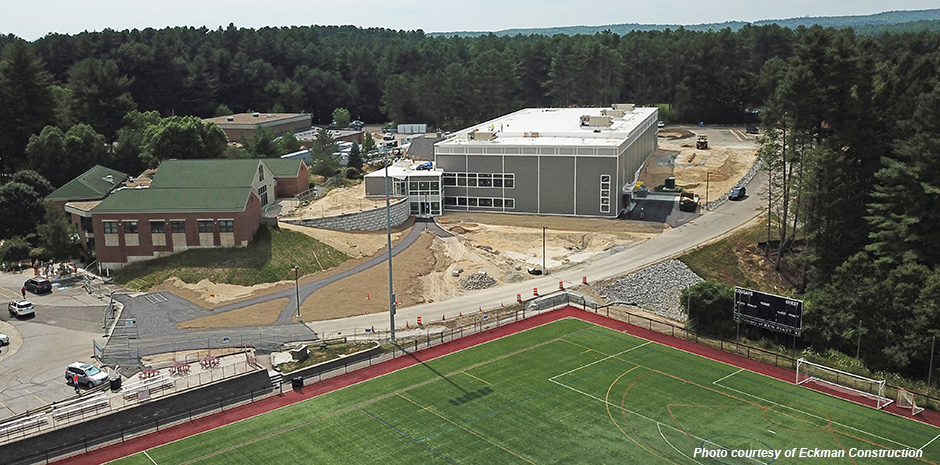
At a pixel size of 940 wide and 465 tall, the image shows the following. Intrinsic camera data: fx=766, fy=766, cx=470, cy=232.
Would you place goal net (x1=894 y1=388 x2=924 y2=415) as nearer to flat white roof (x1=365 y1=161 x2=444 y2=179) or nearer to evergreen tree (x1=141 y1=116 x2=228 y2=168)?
flat white roof (x1=365 y1=161 x2=444 y2=179)

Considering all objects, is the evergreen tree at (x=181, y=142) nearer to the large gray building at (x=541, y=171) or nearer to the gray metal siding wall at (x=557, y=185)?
the large gray building at (x=541, y=171)

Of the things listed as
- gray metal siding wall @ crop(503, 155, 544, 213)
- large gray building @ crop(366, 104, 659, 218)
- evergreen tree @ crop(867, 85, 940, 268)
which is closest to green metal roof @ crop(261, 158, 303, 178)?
large gray building @ crop(366, 104, 659, 218)

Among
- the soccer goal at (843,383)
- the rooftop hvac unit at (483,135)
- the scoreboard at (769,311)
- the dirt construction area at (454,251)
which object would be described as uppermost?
the rooftop hvac unit at (483,135)

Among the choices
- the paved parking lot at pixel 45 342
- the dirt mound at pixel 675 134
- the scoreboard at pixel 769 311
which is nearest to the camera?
the paved parking lot at pixel 45 342

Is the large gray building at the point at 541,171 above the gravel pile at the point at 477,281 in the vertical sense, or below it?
above

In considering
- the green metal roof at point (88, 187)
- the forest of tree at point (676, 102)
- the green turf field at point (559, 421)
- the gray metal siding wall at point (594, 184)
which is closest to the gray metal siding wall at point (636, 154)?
the gray metal siding wall at point (594, 184)

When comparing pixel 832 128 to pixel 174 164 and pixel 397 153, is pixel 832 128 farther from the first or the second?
pixel 397 153

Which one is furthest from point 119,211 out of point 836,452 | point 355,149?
point 836,452
